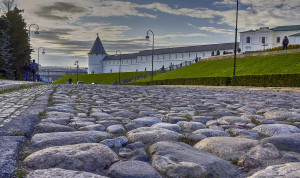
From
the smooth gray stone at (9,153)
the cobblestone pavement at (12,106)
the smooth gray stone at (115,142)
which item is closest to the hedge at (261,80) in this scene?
the cobblestone pavement at (12,106)

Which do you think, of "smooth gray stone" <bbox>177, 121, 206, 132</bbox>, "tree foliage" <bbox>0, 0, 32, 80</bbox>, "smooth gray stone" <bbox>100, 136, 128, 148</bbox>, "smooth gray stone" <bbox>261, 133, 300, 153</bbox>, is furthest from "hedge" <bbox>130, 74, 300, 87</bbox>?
"tree foliage" <bbox>0, 0, 32, 80</bbox>

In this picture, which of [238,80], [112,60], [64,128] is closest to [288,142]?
[64,128]

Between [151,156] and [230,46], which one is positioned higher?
[230,46]

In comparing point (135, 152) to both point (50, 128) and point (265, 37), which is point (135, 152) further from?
point (265, 37)

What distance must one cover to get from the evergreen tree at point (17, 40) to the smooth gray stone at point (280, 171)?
3497cm

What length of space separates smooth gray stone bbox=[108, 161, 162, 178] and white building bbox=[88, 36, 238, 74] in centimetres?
6992

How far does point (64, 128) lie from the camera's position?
2988 millimetres

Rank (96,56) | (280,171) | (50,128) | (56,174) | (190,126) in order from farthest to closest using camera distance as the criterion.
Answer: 1. (96,56)
2. (190,126)
3. (50,128)
4. (280,171)
5. (56,174)

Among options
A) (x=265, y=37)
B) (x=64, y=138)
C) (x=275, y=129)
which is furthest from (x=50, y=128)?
(x=265, y=37)

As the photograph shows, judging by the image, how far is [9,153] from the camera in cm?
188

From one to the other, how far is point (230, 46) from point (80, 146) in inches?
3110

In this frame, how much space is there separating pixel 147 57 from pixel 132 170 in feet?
295

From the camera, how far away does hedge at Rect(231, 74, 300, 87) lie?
18823mm

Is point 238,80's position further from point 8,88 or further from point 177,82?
point 8,88
